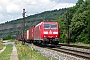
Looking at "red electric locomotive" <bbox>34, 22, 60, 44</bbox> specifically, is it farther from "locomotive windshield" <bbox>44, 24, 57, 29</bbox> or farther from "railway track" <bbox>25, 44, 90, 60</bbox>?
"railway track" <bbox>25, 44, 90, 60</bbox>

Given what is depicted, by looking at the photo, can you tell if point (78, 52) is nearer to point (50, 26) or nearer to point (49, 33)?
point (49, 33)

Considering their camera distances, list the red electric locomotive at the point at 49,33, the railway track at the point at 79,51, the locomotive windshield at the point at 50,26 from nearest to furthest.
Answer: the railway track at the point at 79,51 → the red electric locomotive at the point at 49,33 → the locomotive windshield at the point at 50,26

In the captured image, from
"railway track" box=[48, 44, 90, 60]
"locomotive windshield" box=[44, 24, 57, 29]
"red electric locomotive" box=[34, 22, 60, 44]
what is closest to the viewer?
"railway track" box=[48, 44, 90, 60]

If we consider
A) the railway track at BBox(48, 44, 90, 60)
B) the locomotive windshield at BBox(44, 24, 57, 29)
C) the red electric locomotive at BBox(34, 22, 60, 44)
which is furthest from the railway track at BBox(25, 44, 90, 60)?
the locomotive windshield at BBox(44, 24, 57, 29)

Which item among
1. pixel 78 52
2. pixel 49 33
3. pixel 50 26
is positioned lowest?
pixel 78 52

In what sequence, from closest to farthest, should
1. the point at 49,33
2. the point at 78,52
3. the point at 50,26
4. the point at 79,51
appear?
the point at 78,52, the point at 79,51, the point at 49,33, the point at 50,26

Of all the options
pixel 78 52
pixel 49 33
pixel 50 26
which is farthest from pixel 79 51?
pixel 50 26

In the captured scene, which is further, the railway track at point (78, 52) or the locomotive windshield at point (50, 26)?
the locomotive windshield at point (50, 26)

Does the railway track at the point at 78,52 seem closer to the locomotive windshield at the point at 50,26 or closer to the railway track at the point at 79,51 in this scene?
the railway track at the point at 79,51

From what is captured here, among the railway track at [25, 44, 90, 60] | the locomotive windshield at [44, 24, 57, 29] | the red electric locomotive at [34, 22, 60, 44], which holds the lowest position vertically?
the railway track at [25, 44, 90, 60]

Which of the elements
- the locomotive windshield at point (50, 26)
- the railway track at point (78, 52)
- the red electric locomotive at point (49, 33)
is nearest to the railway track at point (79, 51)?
the railway track at point (78, 52)

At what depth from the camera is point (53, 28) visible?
126 feet

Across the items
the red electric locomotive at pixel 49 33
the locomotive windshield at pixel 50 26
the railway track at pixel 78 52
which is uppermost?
Answer: the locomotive windshield at pixel 50 26

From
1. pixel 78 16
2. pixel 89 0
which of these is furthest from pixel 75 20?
pixel 89 0
